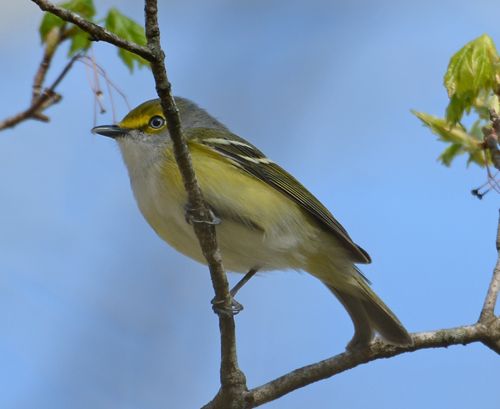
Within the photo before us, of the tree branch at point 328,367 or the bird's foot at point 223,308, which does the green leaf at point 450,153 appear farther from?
the bird's foot at point 223,308

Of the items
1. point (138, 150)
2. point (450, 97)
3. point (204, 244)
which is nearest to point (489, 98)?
point (450, 97)

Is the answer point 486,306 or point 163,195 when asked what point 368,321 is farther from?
point 163,195

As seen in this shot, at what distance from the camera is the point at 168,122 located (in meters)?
3.42

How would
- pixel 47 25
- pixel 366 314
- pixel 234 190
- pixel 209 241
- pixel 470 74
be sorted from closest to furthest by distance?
pixel 470 74 < pixel 209 241 < pixel 47 25 < pixel 234 190 < pixel 366 314

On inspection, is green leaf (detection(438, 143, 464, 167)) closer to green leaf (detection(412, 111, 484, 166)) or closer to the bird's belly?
green leaf (detection(412, 111, 484, 166))

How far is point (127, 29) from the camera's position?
4.68 meters

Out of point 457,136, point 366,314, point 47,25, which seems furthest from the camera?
point 366,314

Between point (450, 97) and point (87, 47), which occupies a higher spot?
point (87, 47)

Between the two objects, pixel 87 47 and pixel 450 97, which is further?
pixel 87 47

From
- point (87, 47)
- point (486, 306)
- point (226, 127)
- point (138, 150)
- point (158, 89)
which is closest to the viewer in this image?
point (158, 89)

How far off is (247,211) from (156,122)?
93 cm

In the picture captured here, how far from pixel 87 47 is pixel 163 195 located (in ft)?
3.08

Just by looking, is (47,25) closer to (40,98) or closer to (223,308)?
(40,98)

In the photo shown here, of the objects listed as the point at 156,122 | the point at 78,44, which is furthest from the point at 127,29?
the point at 156,122
